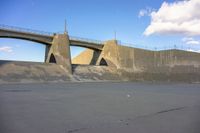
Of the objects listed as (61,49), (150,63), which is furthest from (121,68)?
(61,49)

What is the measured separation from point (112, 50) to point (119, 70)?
5.49 m

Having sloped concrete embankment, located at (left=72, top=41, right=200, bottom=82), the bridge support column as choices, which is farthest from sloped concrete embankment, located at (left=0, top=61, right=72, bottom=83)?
sloped concrete embankment, located at (left=72, top=41, right=200, bottom=82)

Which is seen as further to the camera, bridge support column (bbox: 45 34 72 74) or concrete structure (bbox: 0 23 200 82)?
bridge support column (bbox: 45 34 72 74)

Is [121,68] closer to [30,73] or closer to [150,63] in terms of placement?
[150,63]

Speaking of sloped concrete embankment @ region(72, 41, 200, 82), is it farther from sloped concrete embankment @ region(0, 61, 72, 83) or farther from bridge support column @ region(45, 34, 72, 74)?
sloped concrete embankment @ region(0, 61, 72, 83)

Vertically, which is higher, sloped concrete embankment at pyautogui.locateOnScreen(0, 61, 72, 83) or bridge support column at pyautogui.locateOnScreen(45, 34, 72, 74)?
bridge support column at pyautogui.locateOnScreen(45, 34, 72, 74)

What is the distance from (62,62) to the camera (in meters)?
57.2

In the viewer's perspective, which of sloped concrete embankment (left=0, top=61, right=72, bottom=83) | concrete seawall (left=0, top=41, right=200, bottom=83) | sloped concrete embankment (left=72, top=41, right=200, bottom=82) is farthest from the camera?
sloped concrete embankment (left=72, top=41, right=200, bottom=82)

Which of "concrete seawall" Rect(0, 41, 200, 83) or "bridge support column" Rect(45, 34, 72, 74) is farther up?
"bridge support column" Rect(45, 34, 72, 74)

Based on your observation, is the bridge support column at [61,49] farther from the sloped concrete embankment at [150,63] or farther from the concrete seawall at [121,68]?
the sloped concrete embankment at [150,63]

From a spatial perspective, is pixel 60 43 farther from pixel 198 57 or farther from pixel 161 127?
pixel 161 127

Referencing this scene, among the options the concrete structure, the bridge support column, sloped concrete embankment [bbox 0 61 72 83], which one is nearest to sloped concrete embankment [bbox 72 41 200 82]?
the concrete structure

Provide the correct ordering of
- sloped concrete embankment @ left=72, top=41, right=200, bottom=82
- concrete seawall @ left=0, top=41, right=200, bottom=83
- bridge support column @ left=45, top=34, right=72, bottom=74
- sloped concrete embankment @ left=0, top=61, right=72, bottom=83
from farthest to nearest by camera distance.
→ 1. bridge support column @ left=45, top=34, right=72, bottom=74
2. sloped concrete embankment @ left=72, top=41, right=200, bottom=82
3. concrete seawall @ left=0, top=41, right=200, bottom=83
4. sloped concrete embankment @ left=0, top=61, right=72, bottom=83

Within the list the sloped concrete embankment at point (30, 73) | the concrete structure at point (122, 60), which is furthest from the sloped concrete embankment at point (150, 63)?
the sloped concrete embankment at point (30, 73)
